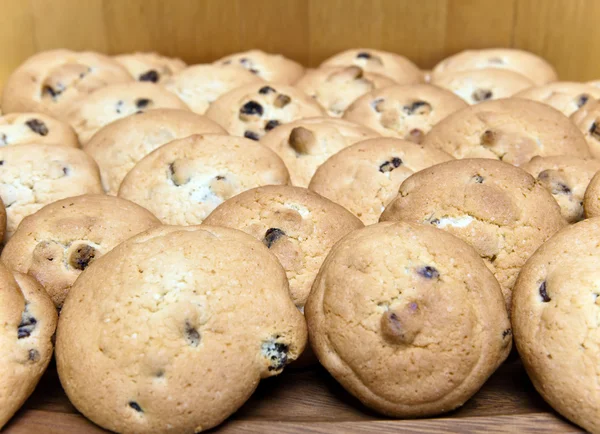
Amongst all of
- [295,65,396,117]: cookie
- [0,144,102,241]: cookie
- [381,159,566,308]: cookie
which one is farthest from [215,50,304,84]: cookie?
[381,159,566,308]: cookie

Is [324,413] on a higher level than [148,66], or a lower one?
lower

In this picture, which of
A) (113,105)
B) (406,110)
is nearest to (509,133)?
(406,110)

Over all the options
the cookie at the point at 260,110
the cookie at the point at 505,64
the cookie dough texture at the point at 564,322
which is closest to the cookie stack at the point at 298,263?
the cookie dough texture at the point at 564,322

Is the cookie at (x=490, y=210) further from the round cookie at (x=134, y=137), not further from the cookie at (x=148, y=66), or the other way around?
the cookie at (x=148, y=66)

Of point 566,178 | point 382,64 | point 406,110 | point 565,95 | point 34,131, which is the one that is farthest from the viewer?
point 382,64

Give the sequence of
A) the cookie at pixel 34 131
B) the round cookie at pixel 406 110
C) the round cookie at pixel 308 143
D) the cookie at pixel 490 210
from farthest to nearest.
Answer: the round cookie at pixel 406 110, the cookie at pixel 34 131, the round cookie at pixel 308 143, the cookie at pixel 490 210

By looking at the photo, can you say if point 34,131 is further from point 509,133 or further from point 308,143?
point 509,133

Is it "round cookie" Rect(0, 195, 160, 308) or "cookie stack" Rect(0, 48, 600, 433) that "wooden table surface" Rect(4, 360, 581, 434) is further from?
"round cookie" Rect(0, 195, 160, 308)
